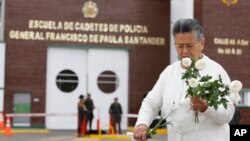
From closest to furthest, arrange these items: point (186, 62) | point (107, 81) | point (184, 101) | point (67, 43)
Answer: point (186, 62) < point (184, 101) < point (67, 43) < point (107, 81)

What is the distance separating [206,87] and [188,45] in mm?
474

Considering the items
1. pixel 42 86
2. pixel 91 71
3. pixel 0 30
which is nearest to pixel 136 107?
pixel 91 71

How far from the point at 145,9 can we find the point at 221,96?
2702cm

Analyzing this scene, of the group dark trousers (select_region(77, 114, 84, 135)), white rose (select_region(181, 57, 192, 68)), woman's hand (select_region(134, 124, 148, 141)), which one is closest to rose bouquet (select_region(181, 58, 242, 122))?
white rose (select_region(181, 57, 192, 68))

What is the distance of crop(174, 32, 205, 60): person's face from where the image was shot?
417 cm

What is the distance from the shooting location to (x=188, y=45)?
13.7 ft

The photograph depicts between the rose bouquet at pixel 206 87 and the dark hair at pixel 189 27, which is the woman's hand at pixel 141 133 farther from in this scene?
the dark hair at pixel 189 27

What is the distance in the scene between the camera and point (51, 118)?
28859 mm

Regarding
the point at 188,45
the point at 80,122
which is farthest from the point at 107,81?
the point at 188,45

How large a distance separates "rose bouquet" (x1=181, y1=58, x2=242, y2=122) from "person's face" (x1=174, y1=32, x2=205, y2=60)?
0.76 ft

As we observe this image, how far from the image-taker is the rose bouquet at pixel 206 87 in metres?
3.78

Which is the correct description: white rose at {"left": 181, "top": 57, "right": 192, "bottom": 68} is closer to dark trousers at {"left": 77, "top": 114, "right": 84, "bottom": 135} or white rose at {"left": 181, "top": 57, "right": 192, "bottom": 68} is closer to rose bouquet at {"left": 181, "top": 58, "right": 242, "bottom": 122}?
rose bouquet at {"left": 181, "top": 58, "right": 242, "bottom": 122}

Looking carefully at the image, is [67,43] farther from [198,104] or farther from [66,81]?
[198,104]

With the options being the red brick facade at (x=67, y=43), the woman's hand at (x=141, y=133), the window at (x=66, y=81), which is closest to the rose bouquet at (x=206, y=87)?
the woman's hand at (x=141, y=133)
